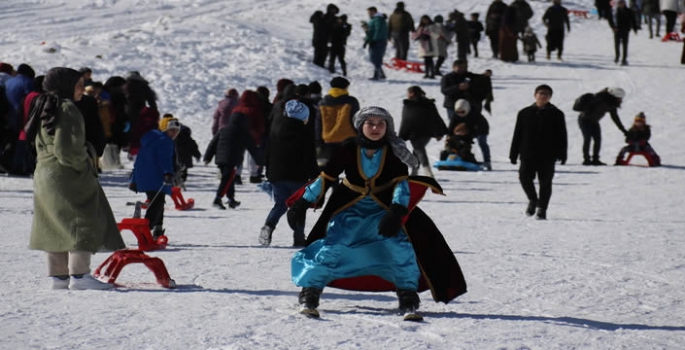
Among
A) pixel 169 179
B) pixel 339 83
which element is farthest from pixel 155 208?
pixel 339 83

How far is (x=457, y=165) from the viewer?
17.8 meters

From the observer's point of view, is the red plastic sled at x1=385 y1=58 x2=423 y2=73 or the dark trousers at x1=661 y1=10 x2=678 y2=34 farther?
the dark trousers at x1=661 y1=10 x2=678 y2=34

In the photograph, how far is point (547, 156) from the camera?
11750 mm

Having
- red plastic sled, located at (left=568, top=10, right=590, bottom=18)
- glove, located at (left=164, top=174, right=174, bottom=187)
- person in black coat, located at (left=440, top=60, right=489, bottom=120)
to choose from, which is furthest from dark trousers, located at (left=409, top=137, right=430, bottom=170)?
red plastic sled, located at (left=568, top=10, right=590, bottom=18)

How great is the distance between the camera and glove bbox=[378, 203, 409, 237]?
611 centimetres

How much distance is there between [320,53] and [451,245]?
17.5m

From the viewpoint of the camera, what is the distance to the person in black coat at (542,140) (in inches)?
460

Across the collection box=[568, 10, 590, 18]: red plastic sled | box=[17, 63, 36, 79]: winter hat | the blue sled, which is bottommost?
the blue sled

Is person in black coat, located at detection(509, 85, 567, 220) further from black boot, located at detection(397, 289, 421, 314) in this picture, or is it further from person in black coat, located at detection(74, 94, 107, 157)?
black boot, located at detection(397, 289, 421, 314)

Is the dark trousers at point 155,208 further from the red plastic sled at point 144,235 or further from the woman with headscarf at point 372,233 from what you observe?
the woman with headscarf at point 372,233

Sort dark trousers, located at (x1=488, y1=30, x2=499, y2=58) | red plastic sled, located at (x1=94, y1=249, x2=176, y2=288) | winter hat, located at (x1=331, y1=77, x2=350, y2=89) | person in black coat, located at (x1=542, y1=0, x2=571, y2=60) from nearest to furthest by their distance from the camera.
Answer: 1. red plastic sled, located at (x1=94, y1=249, x2=176, y2=288)
2. winter hat, located at (x1=331, y1=77, x2=350, y2=89)
3. person in black coat, located at (x1=542, y1=0, x2=571, y2=60)
4. dark trousers, located at (x1=488, y1=30, x2=499, y2=58)

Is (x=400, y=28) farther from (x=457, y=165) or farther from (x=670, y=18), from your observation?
(x=457, y=165)

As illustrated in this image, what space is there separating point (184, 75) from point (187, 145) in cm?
988

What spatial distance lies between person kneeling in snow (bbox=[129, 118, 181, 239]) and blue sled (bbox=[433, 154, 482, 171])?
27.7ft
